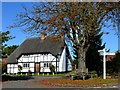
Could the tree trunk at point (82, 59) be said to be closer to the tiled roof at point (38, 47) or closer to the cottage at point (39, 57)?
the cottage at point (39, 57)

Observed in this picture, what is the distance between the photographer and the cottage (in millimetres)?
57438

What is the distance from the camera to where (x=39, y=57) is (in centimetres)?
5903

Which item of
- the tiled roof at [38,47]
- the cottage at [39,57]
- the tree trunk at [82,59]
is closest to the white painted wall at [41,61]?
the cottage at [39,57]

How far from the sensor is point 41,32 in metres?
27.9

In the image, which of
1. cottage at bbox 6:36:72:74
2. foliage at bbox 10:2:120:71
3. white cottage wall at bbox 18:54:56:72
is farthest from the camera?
white cottage wall at bbox 18:54:56:72

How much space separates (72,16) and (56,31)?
8.45 feet

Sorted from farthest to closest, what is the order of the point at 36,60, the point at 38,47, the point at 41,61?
the point at 38,47 < the point at 36,60 < the point at 41,61

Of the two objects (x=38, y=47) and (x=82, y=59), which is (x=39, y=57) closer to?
(x=38, y=47)

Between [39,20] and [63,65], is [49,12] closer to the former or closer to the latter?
[39,20]

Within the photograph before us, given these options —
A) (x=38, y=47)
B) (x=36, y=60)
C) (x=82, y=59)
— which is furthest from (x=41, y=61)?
(x=82, y=59)

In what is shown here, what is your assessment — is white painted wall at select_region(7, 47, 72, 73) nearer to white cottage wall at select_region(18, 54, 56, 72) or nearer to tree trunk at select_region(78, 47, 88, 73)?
white cottage wall at select_region(18, 54, 56, 72)

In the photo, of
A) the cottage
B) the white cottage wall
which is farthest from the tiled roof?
the white cottage wall

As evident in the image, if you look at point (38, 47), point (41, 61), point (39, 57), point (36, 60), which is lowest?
point (41, 61)

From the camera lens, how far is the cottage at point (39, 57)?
2261 inches
